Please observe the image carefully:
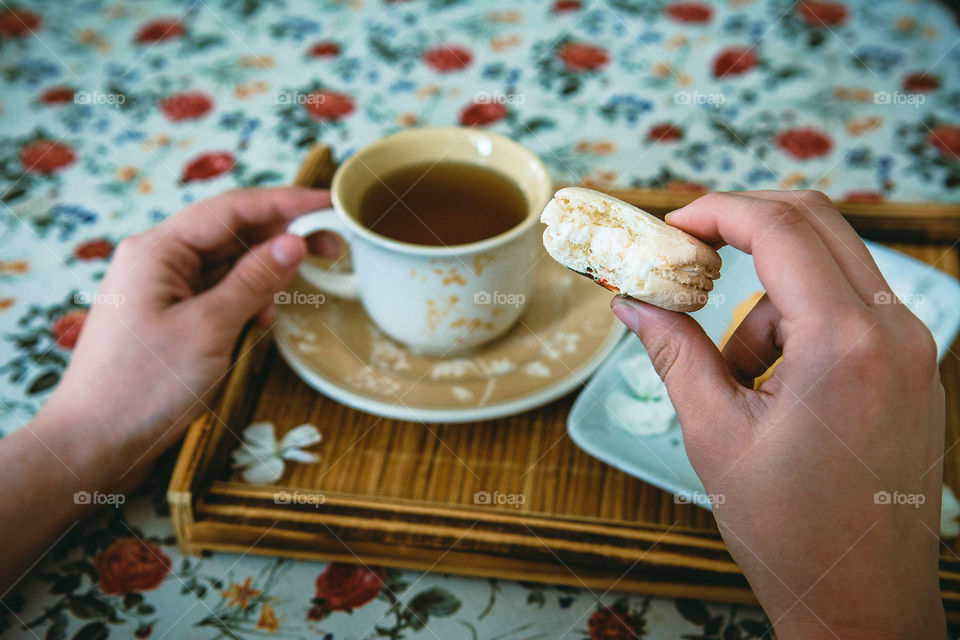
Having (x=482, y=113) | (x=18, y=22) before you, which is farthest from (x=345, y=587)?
(x=18, y=22)

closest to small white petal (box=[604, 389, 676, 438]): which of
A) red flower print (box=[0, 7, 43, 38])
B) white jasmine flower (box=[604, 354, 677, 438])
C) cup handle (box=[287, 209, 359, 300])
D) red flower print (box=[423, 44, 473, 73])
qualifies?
white jasmine flower (box=[604, 354, 677, 438])

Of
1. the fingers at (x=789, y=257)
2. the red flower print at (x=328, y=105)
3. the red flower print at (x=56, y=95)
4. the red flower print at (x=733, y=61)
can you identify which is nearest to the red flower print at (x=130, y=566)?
the fingers at (x=789, y=257)

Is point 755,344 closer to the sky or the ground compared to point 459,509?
closer to the sky

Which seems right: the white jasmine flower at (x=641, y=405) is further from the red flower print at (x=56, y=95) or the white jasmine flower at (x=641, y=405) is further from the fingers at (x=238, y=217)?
the red flower print at (x=56, y=95)

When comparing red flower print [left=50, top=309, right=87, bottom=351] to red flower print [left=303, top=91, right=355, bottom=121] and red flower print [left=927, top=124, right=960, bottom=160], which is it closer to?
red flower print [left=303, top=91, right=355, bottom=121]

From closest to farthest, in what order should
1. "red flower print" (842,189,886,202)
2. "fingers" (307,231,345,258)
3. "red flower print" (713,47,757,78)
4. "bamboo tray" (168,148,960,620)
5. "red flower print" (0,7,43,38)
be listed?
"bamboo tray" (168,148,960,620) → "fingers" (307,231,345,258) → "red flower print" (842,189,886,202) → "red flower print" (713,47,757,78) → "red flower print" (0,7,43,38)

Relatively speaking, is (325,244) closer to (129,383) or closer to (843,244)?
(129,383)

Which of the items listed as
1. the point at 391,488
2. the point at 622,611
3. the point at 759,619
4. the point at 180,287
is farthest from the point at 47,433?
the point at 759,619
